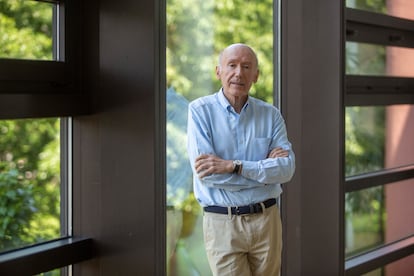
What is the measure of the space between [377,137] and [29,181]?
2.50 metres

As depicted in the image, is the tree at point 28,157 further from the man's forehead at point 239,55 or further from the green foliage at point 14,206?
the man's forehead at point 239,55

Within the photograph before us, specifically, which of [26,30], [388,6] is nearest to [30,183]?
[26,30]

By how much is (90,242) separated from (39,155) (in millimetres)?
470

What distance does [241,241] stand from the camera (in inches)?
103

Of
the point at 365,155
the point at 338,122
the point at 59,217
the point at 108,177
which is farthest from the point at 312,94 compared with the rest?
the point at 59,217

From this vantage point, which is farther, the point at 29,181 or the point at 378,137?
the point at 378,137

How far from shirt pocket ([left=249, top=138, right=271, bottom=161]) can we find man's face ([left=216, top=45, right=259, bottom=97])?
0.64 ft

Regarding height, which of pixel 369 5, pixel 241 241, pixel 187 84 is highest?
pixel 369 5

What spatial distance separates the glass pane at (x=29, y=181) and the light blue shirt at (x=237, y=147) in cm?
69

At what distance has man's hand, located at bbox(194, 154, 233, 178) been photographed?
8.32 feet

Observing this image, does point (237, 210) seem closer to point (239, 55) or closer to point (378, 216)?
point (239, 55)

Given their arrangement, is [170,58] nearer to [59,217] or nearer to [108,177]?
[108,177]

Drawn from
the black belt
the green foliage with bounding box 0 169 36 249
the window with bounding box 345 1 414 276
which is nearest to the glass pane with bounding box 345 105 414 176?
the window with bounding box 345 1 414 276

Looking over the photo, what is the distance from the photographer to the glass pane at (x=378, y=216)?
4.25 meters
